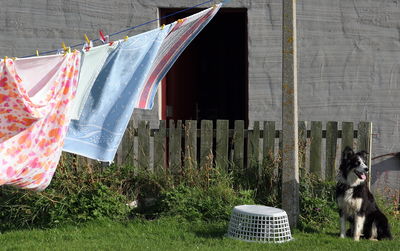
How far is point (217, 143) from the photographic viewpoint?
8.16 metres

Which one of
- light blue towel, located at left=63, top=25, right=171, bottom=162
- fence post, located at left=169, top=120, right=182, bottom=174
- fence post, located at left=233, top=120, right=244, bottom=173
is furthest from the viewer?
fence post, located at left=169, top=120, right=182, bottom=174

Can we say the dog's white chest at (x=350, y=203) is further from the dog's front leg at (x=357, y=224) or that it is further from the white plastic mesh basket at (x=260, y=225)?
the white plastic mesh basket at (x=260, y=225)

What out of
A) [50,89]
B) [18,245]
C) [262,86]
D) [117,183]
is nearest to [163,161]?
[117,183]

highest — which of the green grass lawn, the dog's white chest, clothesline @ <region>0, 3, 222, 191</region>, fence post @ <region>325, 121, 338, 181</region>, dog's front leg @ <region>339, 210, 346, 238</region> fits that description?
clothesline @ <region>0, 3, 222, 191</region>

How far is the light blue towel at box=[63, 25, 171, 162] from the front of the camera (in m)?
5.56

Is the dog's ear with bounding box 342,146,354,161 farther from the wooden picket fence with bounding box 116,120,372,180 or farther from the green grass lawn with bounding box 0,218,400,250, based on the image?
the wooden picket fence with bounding box 116,120,372,180

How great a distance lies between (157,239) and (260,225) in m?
1.15

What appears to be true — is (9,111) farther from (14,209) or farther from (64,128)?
(14,209)

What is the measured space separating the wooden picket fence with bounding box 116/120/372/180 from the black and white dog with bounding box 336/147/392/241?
1254 millimetres

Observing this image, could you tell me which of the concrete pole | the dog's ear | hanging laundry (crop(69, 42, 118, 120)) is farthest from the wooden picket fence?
hanging laundry (crop(69, 42, 118, 120))

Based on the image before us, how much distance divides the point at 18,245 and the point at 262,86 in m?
4.11

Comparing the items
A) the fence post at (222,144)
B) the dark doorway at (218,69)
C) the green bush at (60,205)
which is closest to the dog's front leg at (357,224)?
the fence post at (222,144)

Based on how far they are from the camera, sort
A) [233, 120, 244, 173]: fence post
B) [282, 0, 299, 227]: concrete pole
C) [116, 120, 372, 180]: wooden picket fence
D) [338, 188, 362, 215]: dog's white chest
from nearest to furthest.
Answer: [338, 188, 362, 215]: dog's white chest, [282, 0, 299, 227]: concrete pole, [116, 120, 372, 180]: wooden picket fence, [233, 120, 244, 173]: fence post

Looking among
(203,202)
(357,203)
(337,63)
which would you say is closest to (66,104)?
(203,202)
